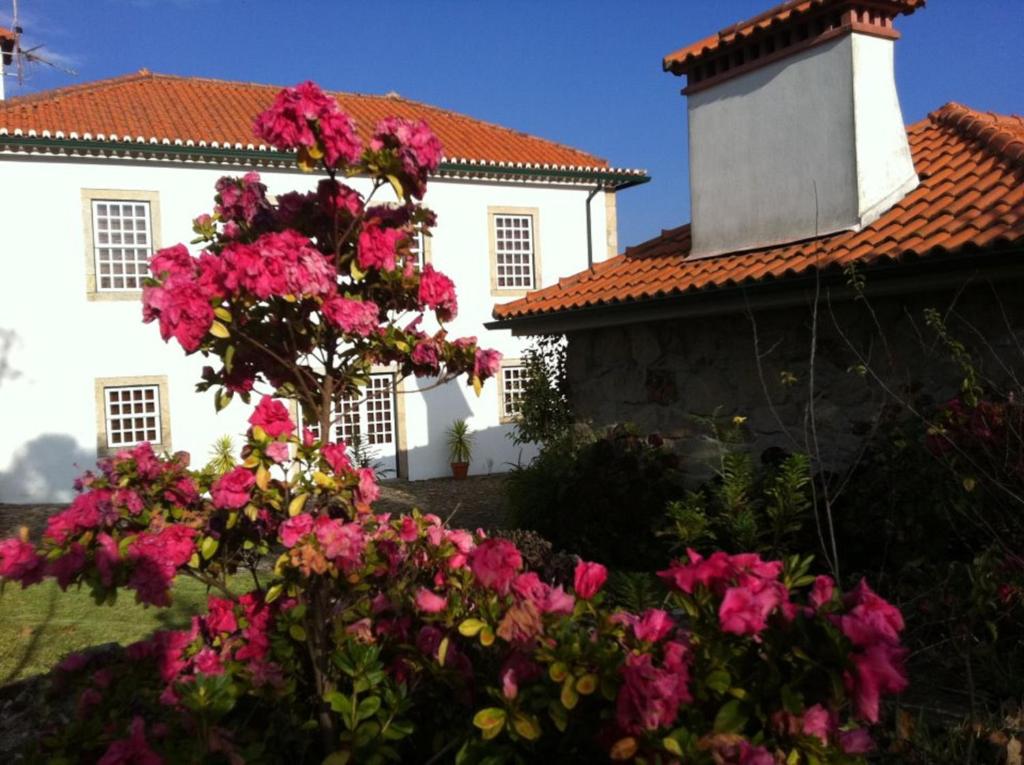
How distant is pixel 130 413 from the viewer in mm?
14914

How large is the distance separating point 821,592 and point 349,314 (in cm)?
190

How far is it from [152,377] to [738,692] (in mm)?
14633

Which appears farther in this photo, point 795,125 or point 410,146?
point 795,125

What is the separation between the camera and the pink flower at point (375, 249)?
3408 mm

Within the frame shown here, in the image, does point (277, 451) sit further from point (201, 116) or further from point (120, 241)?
point (201, 116)

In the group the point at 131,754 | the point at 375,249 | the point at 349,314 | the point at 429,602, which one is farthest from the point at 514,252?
the point at 131,754

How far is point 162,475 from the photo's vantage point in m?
3.00

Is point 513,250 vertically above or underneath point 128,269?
above

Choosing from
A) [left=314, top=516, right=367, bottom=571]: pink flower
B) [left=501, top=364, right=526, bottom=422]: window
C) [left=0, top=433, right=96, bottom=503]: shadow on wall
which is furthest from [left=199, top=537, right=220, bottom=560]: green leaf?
[left=501, top=364, right=526, bottom=422]: window

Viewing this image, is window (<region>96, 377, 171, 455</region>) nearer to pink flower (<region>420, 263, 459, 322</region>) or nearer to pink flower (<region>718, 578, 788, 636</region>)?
pink flower (<region>420, 263, 459, 322</region>)

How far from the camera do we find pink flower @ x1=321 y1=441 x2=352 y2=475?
284 cm

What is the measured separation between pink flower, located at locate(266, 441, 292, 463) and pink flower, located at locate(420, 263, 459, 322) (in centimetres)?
101

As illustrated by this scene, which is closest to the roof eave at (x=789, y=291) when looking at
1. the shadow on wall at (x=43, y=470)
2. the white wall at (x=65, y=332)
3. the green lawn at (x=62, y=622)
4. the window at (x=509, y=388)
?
the green lawn at (x=62, y=622)

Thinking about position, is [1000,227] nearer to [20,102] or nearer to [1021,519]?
[1021,519]
